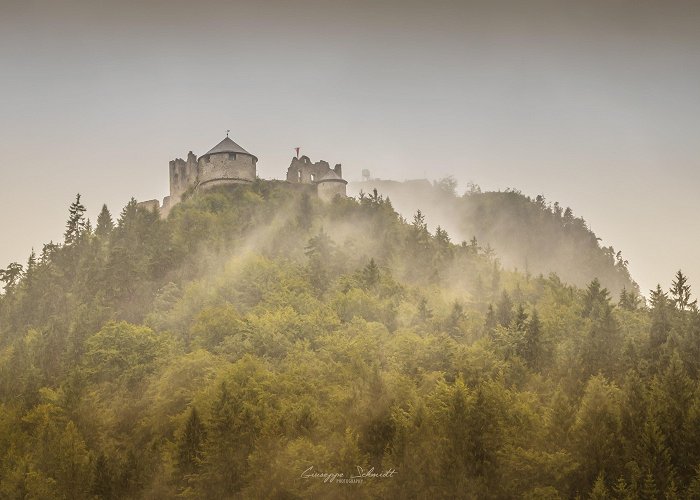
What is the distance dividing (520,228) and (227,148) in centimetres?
6085

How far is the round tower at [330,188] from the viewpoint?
86000mm

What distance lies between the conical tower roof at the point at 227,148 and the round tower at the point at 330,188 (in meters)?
8.48

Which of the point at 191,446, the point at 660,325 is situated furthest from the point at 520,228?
the point at 191,446

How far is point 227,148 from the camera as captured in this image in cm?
8481

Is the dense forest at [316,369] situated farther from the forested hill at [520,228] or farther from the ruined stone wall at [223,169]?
the forested hill at [520,228]

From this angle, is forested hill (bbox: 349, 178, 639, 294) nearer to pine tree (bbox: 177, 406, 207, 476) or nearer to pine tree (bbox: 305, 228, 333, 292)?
pine tree (bbox: 305, 228, 333, 292)

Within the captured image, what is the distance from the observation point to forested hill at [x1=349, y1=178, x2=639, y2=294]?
12100cm

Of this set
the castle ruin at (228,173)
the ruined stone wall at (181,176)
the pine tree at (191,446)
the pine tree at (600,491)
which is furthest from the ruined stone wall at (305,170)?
the pine tree at (600,491)

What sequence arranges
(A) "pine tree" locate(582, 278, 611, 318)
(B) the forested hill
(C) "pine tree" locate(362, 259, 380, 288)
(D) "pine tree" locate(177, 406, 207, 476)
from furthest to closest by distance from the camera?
1. (B) the forested hill
2. (C) "pine tree" locate(362, 259, 380, 288)
3. (A) "pine tree" locate(582, 278, 611, 318)
4. (D) "pine tree" locate(177, 406, 207, 476)

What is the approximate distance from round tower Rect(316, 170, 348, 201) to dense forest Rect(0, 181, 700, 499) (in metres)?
1.51

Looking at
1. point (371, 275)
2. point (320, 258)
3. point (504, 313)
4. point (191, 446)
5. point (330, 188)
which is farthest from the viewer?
point (330, 188)

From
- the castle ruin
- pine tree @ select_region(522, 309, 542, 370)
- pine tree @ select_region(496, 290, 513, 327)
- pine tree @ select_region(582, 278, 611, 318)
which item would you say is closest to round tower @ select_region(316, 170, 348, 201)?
the castle ruin

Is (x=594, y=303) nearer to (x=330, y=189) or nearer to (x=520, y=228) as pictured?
(x=330, y=189)

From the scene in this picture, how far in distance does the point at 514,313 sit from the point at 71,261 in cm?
4477
